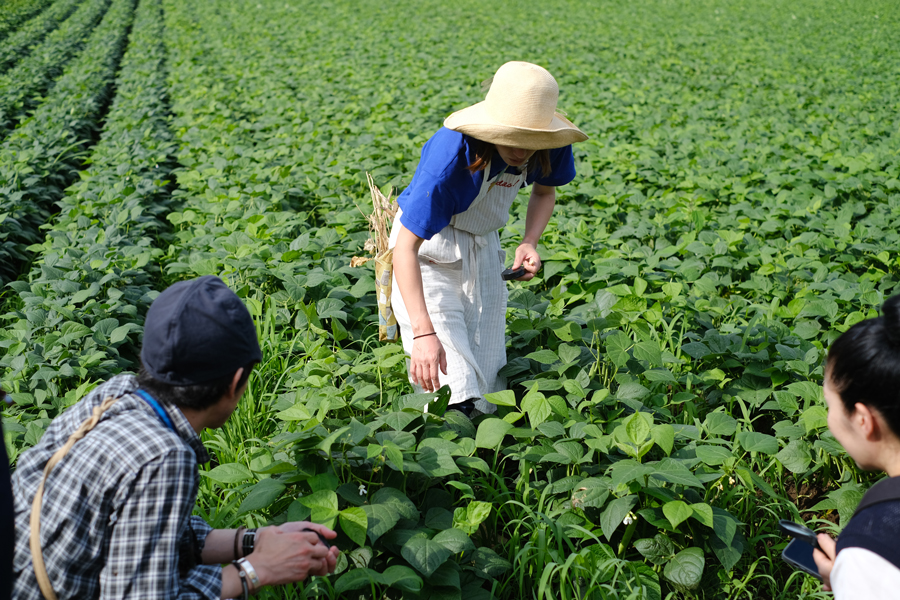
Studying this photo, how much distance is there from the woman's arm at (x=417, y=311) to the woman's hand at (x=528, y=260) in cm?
54

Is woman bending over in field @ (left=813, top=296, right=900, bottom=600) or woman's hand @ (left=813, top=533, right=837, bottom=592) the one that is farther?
woman's hand @ (left=813, top=533, right=837, bottom=592)

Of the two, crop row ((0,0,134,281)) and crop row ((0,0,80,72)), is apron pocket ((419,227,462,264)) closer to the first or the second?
crop row ((0,0,134,281))

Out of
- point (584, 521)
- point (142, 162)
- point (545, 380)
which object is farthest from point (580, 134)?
point (142, 162)

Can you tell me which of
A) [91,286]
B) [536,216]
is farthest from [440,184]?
[91,286]

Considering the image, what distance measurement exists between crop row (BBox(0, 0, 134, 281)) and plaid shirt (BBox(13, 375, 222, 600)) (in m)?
3.43

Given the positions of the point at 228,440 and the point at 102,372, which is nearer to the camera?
the point at 228,440

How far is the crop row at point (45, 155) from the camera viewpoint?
14.7 ft

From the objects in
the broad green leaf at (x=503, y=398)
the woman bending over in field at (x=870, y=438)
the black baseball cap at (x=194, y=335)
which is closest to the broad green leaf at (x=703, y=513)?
the woman bending over in field at (x=870, y=438)

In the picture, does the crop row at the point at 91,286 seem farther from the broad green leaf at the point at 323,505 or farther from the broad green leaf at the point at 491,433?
the broad green leaf at the point at 491,433

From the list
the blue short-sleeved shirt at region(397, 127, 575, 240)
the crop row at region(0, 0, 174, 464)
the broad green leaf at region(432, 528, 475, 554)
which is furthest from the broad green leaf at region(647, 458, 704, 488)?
the crop row at region(0, 0, 174, 464)

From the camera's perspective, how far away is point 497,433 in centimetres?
203

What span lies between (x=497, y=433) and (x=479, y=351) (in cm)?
59

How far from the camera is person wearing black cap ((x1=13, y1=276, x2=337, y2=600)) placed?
1173mm

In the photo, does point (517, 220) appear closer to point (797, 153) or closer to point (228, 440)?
point (228, 440)
